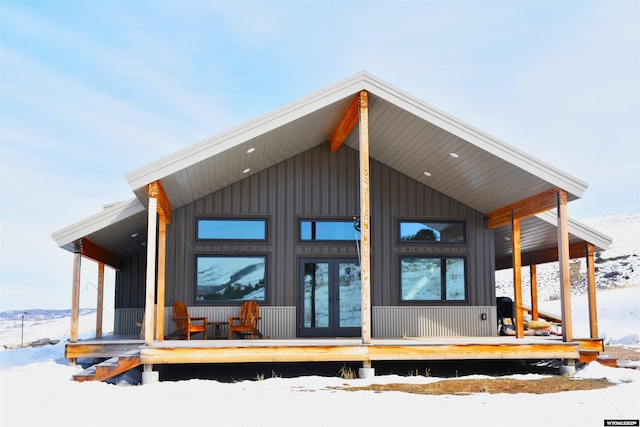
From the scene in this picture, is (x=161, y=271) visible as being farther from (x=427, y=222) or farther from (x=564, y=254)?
(x=564, y=254)

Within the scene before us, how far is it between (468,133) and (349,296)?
3.84 meters

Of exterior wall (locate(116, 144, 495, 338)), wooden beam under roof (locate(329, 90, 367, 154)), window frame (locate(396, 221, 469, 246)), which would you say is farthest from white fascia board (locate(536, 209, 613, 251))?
wooden beam under roof (locate(329, 90, 367, 154))

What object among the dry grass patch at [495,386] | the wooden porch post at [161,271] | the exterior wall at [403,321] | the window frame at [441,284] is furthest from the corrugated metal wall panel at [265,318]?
the dry grass patch at [495,386]

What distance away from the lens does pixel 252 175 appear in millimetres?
11898

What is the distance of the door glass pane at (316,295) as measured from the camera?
1184 cm

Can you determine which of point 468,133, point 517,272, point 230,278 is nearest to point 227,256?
point 230,278

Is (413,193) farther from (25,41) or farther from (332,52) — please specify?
(25,41)

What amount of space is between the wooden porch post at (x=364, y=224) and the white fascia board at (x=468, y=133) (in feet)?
1.08

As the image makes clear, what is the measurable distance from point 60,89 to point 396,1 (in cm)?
657

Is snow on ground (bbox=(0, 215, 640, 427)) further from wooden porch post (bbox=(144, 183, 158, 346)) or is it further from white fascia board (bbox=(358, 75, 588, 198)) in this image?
white fascia board (bbox=(358, 75, 588, 198))

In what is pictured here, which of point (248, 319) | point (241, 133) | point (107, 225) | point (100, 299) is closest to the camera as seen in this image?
point (241, 133)

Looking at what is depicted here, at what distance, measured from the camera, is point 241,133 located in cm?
919

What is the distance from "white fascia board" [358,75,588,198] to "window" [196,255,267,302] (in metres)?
3.86

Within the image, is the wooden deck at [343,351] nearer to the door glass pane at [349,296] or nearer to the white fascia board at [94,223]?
the white fascia board at [94,223]
